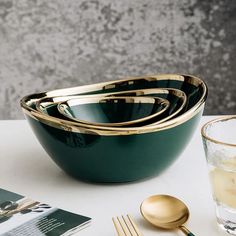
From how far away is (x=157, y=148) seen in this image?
0.80 m

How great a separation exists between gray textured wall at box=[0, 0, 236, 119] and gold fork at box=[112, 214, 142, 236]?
132 cm

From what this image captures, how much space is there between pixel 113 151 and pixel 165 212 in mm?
116

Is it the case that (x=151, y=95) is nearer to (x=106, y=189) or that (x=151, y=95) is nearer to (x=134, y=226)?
(x=106, y=189)

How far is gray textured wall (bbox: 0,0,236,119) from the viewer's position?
195 cm

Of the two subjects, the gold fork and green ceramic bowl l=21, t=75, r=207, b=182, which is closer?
the gold fork

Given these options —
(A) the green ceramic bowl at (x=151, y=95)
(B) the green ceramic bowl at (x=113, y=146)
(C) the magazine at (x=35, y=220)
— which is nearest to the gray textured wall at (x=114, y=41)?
(A) the green ceramic bowl at (x=151, y=95)

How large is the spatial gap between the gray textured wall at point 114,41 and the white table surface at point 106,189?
1033 mm

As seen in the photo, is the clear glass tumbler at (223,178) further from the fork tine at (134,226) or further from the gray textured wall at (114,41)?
the gray textured wall at (114,41)

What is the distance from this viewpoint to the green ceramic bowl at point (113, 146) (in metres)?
0.78

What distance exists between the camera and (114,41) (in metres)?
1.98

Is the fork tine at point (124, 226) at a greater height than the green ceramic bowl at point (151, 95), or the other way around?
the green ceramic bowl at point (151, 95)

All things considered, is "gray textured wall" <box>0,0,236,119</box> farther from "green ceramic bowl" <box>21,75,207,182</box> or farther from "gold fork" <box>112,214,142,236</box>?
"gold fork" <box>112,214,142,236</box>

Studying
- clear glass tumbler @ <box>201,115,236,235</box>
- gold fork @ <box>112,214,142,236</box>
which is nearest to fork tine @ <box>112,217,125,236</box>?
gold fork @ <box>112,214,142,236</box>

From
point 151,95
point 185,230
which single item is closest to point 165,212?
point 185,230
